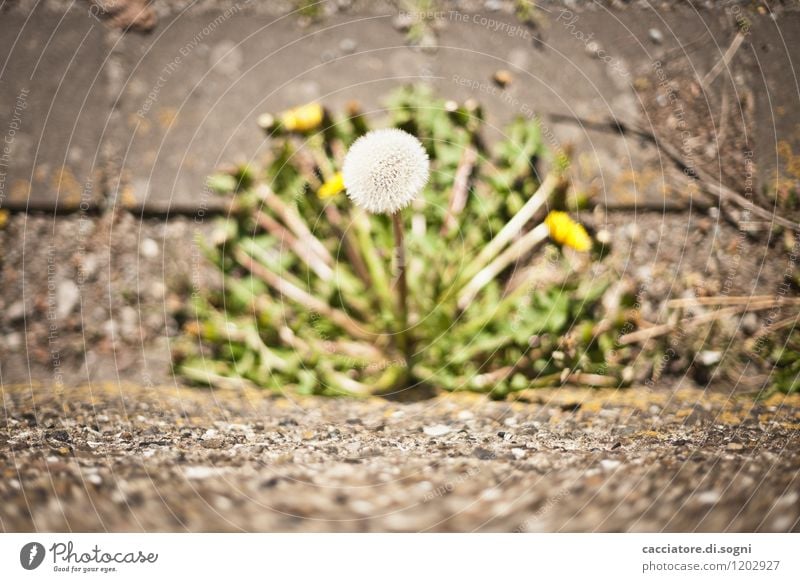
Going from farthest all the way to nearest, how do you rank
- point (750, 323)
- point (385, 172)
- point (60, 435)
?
point (750, 323)
point (60, 435)
point (385, 172)

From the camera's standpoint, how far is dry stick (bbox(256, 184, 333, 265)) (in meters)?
0.85

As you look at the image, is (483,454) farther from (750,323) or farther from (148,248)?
(148,248)

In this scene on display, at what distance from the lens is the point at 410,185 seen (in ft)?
1.88

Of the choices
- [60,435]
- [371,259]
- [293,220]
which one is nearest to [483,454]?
[371,259]

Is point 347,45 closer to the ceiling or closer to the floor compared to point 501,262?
closer to the ceiling

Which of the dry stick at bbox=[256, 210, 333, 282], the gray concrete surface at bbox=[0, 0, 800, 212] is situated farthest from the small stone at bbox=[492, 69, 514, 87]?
the dry stick at bbox=[256, 210, 333, 282]

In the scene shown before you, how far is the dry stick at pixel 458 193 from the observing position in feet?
2.79

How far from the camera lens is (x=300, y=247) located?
0.85m

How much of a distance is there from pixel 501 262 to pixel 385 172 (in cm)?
34

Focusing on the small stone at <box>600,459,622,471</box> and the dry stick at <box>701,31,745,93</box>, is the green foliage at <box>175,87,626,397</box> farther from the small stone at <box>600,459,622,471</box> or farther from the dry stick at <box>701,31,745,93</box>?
the dry stick at <box>701,31,745,93</box>
